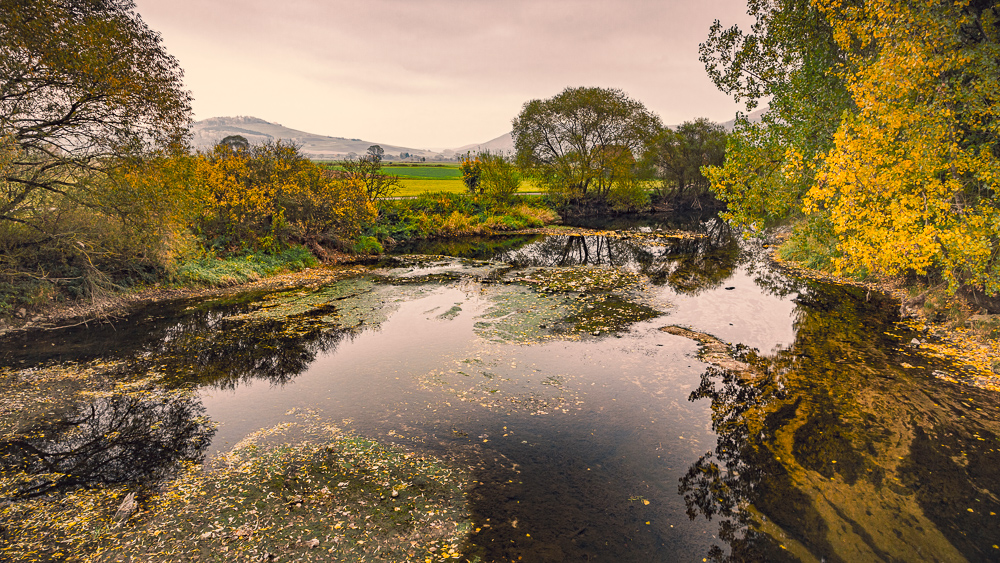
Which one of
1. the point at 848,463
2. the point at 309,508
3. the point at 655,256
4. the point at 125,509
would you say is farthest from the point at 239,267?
the point at 655,256

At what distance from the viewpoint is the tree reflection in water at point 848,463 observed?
529 cm

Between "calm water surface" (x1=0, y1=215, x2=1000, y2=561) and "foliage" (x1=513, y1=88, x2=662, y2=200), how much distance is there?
36730mm

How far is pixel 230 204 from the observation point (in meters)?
20.4

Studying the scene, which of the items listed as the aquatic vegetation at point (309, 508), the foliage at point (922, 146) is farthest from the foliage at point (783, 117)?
the aquatic vegetation at point (309, 508)

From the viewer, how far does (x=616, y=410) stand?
8633 mm

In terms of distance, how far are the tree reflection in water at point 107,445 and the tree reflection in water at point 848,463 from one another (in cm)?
815

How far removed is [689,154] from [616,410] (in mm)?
60571

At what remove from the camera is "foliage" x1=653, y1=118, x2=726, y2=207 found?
197 ft

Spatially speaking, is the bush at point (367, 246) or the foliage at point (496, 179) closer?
the bush at point (367, 246)

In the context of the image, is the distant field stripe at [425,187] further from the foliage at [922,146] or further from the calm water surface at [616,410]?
the foliage at [922,146]

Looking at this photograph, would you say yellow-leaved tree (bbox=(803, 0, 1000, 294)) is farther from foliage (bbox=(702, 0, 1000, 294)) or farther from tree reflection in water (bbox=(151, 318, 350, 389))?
tree reflection in water (bbox=(151, 318, 350, 389))

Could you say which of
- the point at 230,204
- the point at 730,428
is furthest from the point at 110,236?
the point at 730,428

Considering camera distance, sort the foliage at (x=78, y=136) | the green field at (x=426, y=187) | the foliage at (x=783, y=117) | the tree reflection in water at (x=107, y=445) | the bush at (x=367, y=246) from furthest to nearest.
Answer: the green field at (x=426, y=187)
the bush at (x=367, y=246)
the foliage at (x=783, y=117)
the foliage at (x=78, y=136)
the tree reflection in water at (x=107, y=445)

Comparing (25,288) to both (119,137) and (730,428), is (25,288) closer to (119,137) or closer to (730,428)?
(119,137)
